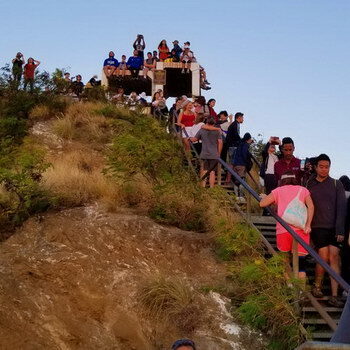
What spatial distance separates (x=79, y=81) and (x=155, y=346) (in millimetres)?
16407

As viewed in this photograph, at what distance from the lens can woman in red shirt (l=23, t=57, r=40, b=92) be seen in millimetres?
20078

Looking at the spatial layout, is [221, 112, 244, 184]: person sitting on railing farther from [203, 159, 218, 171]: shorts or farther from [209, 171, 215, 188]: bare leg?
[209, 171, 215, 188]: bare leg

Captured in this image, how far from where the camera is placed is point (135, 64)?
2641cm

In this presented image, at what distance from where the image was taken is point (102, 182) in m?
10.9

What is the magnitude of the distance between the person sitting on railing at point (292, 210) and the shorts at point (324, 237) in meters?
0.27

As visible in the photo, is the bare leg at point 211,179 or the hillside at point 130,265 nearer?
the hillside at point 130,265

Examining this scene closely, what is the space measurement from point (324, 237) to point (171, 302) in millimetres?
2204

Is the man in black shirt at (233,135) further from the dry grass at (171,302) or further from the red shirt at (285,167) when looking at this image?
the dry grass at (171,302)

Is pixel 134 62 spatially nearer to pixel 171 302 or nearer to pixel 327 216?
pixel 327 216

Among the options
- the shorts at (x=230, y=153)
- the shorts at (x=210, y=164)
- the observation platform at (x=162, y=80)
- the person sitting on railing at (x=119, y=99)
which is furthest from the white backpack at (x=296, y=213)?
the observation platform at (x=162, y=80)

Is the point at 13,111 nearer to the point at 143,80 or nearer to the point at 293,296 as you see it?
the point at 143,80

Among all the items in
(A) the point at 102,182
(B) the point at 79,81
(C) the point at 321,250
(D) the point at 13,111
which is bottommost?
(C) the point at 321,250

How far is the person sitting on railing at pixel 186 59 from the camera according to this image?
89.5ft

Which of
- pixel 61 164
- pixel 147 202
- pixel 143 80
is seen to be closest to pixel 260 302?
pixel 147 202
